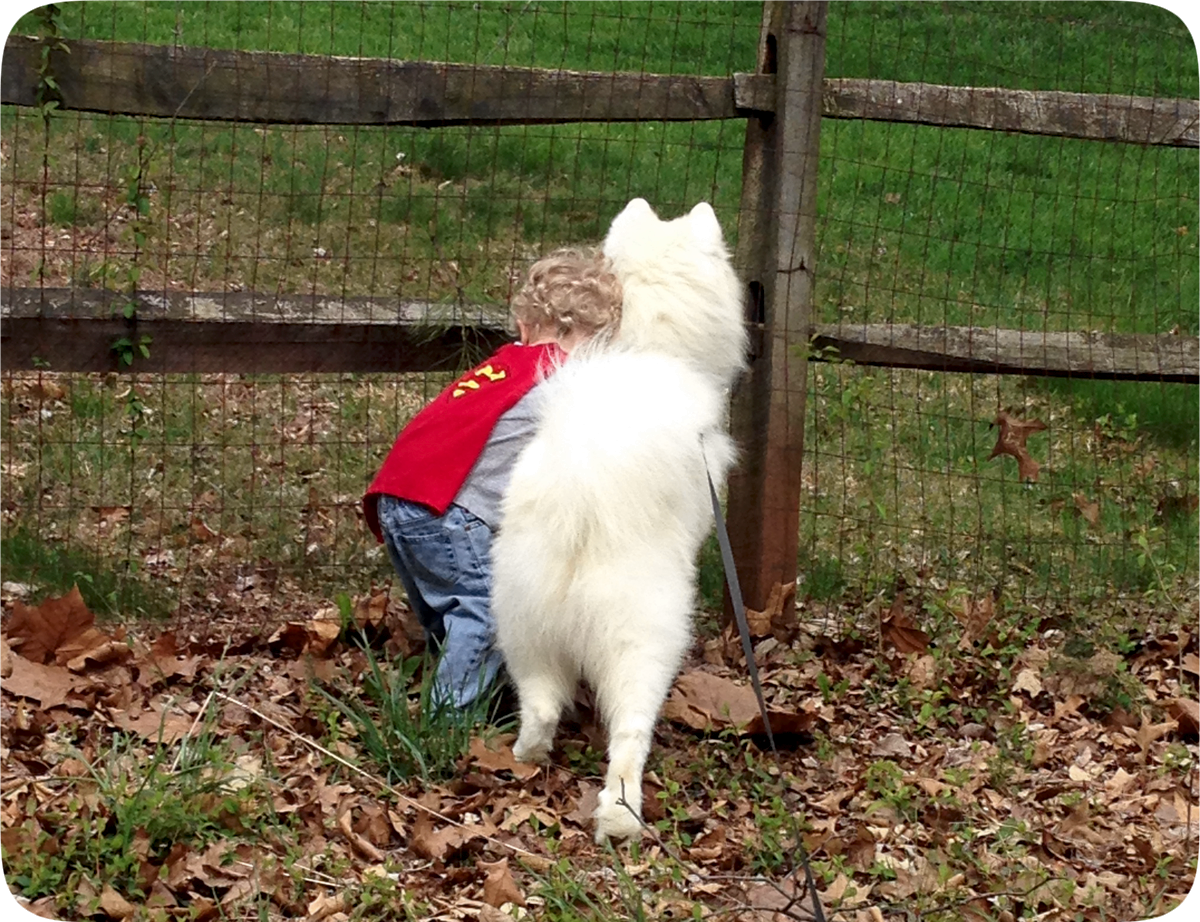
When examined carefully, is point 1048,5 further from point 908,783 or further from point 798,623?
point 908,783

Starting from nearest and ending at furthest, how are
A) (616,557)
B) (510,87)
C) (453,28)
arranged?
1. (616,557)
2. (510,87)
3. (453,28)

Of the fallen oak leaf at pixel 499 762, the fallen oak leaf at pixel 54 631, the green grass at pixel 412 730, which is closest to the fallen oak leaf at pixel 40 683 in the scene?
the fallen oak leaf at pixel 54 631

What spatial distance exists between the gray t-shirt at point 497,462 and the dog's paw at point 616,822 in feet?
3.76

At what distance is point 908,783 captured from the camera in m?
4.19

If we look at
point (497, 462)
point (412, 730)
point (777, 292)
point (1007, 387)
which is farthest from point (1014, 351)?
point (1007, 387)

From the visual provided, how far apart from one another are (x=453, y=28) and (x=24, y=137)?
3.48 meters

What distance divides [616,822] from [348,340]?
2178 millimetres

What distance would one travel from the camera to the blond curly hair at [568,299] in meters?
4.62

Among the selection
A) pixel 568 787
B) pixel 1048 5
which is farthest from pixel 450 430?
pixel 1048 5

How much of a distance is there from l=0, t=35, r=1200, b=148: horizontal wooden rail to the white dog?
106 cm

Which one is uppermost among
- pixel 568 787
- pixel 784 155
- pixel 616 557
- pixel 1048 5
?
pixel 1048 5

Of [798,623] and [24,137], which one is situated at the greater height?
[24,137]

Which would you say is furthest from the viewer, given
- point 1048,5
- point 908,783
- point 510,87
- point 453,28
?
point 1048,5

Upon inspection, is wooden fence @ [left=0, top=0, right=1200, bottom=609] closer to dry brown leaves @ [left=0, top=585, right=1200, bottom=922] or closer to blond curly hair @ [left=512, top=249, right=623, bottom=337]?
blond curly hair @ [left=512, top=249, right=623, bottom=337]
